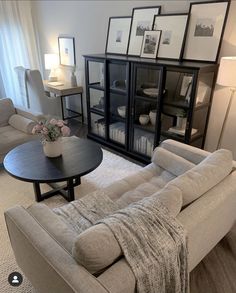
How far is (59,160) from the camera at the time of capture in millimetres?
2180

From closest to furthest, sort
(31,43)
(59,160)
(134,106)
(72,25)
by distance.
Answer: (59,160)
(134,106)
(72,25)
(31,43)

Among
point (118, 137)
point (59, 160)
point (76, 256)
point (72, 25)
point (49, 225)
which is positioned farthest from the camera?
point (72, 25)

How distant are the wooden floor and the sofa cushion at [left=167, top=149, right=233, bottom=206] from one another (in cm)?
68

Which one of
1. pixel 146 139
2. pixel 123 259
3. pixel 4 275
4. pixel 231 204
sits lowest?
pixel 4 275

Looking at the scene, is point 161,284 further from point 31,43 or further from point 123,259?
point 31,43

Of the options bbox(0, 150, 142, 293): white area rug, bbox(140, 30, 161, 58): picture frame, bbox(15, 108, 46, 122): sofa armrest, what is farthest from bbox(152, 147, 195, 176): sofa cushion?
bbox(15, 108, 46, 122): sofa armrest

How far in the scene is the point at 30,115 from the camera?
3.14 meters

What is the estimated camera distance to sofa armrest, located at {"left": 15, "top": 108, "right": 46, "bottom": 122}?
120 inches

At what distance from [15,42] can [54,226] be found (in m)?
4.49

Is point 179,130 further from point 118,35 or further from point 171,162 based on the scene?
point 118,35

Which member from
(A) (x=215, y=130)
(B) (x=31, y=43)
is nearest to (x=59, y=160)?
(A) (x=215, y=130)

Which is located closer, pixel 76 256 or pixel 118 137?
pixel 76 256

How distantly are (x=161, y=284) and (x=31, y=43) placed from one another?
16.5 ft

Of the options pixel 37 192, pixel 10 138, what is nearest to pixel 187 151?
pixel 37 192
